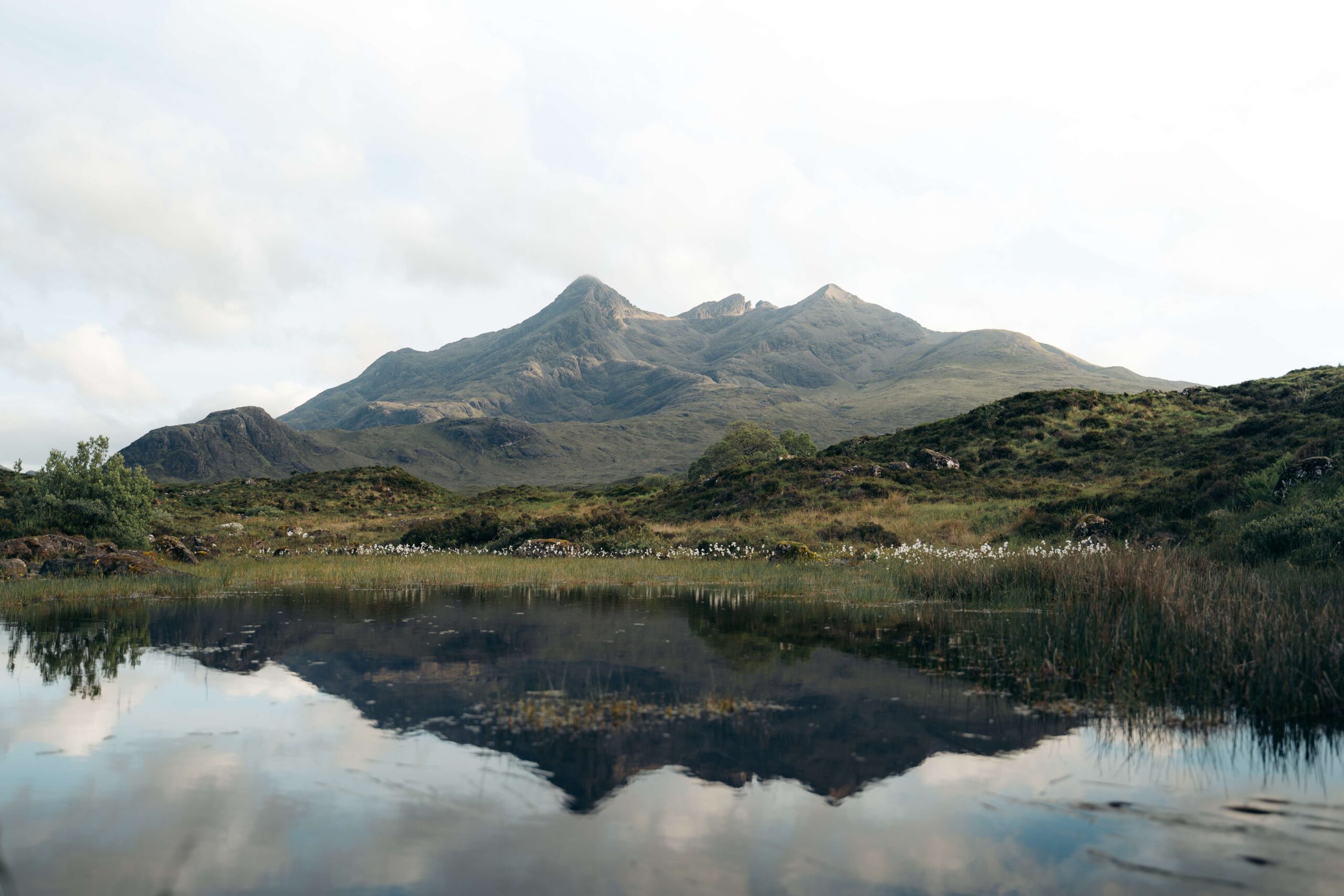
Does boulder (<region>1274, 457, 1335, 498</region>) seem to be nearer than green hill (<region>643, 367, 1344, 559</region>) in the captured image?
Yes

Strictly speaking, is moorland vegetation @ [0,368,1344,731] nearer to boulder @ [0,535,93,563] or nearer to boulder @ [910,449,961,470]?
boulder @ [910,449,961,470]

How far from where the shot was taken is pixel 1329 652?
983 centimetres

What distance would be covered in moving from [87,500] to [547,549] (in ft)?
54.8

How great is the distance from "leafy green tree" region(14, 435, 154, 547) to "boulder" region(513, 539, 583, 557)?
544 inches

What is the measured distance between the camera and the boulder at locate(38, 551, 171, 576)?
75.5 feet

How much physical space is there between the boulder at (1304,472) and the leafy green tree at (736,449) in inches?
2651

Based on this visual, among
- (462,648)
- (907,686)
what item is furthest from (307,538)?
(907,686)

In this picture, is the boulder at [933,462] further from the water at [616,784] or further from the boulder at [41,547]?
the boulder at [41,547]

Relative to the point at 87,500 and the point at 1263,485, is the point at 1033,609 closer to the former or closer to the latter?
the point at 1263,485

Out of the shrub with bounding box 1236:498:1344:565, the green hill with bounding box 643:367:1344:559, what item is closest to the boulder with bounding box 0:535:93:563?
the green hill with bounding box 643:367:1344:559

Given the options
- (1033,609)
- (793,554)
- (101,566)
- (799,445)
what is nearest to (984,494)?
(793,554)

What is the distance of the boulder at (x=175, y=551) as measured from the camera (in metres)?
28.6

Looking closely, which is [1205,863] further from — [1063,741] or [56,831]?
[56,831]

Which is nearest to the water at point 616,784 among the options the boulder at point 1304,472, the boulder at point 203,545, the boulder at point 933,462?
the boulder at point 1304,472
